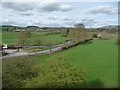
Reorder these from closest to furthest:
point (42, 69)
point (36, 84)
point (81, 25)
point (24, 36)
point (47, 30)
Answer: point (36, 84)
point (42, 69)
point (24, 36)
point (81, 25)
point (47, 30)

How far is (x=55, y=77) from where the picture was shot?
31.4ft

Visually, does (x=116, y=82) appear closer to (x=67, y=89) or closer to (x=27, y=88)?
(x=67, y=89)

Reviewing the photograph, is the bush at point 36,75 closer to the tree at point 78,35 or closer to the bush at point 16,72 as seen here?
the bush at point 16,72

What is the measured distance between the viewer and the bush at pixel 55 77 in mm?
9328

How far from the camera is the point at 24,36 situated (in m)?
A: 46.7

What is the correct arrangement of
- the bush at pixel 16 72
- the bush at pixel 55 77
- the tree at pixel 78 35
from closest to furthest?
1. the bush at pixel 55 77
2. the bush at pixel 16 72
3. the tree at pixel 78 35

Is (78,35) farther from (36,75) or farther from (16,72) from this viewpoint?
(16,72)

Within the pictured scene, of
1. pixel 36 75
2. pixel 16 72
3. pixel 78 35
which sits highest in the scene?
pixel 78 35

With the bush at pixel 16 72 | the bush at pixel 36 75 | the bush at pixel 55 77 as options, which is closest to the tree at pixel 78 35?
the bush at pixel 55 77

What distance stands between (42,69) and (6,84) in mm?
1887

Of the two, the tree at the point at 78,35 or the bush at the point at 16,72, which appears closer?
the bush at the point at 16,72

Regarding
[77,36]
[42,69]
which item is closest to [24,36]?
[77,36]

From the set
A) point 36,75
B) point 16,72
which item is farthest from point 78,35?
point 16,72

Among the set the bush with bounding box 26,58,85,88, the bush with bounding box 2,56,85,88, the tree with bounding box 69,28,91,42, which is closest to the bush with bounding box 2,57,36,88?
the bush with bounding box 2,56,85,88
